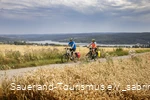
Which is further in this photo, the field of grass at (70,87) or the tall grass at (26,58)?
the tall grass at (26,58)

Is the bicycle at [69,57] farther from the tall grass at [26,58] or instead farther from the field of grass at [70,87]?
the field of grass at [70,87]

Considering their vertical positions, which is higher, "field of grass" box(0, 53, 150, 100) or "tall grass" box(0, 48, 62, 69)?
"field of grass" box(0, 53, 150, 100)

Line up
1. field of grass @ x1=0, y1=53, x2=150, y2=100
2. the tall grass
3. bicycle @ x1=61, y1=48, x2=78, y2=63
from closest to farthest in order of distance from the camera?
field of grass @ x1=0, y1=53, x2=150, y2=100, the tall grass, bicycle @ x1=61, y1=48, x2=78, y2=63

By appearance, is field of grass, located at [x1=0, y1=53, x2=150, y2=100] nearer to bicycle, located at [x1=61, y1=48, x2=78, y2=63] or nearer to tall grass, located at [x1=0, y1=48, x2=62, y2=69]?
tall grass, located at [x1=0, y1=48, x2=62, y2=69]

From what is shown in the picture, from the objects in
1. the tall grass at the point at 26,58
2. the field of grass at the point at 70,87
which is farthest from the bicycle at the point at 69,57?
the field of grass at the point at 70,87

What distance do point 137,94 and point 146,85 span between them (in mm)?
700

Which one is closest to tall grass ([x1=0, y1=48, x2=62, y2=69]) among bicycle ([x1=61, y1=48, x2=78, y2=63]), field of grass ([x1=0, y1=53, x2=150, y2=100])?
bicycle ([x1=61, y1=48, x2=78, y2=63])

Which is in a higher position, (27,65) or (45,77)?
(45,77)

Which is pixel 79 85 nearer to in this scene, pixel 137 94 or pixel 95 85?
pixel 95 85

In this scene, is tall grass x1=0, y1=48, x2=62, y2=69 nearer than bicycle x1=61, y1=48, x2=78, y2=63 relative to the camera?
Yes

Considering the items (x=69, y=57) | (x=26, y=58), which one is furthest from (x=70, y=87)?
(x=26, y=58)

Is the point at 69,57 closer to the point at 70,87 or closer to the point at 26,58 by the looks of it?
the point at 26,58

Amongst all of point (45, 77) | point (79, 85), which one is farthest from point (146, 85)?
point (45, 77)

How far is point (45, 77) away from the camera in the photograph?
5.80 meters
